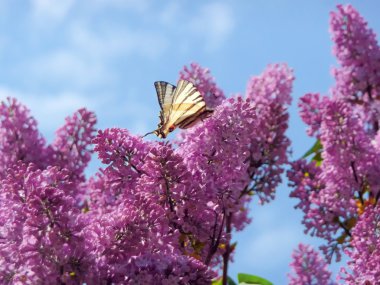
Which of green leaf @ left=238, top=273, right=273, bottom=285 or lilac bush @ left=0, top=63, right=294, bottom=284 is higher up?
green leaf @ left=238, top=273, right=273, bottom=285

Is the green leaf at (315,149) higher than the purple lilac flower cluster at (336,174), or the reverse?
the green leaf at (315,149)

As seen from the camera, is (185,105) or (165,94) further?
(165,94)

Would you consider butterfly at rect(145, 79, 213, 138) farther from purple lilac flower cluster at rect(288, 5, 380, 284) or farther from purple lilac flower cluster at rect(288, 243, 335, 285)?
purple lilac flower cluster at rect(288, 243, 335, 285)

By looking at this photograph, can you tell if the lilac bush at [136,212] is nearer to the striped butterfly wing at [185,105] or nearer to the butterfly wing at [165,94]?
the striped butterfly wing at [185,105]

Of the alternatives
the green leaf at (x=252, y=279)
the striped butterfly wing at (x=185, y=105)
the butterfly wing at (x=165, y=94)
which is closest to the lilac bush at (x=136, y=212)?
the striped butterfly wing at (x=185, y=105)

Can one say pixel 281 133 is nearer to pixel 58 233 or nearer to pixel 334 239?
pixel 334 239

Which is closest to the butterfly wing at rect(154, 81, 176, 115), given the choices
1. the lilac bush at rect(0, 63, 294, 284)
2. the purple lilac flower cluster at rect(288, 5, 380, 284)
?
the lilac bush at rect(0, 63, 294, 284)

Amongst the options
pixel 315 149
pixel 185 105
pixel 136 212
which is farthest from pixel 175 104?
pixel 315 149

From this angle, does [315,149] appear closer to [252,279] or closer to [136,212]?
[252,279]
